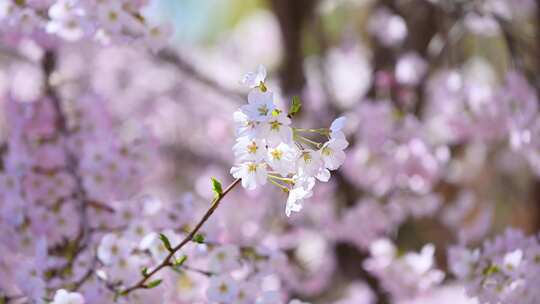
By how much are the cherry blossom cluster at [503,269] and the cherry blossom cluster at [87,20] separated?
0.85 m

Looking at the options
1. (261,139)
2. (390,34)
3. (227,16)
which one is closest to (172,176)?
(390,34)

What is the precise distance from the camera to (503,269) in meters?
1.47

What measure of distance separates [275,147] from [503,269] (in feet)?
2.15

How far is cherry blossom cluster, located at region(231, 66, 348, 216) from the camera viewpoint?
104 cm

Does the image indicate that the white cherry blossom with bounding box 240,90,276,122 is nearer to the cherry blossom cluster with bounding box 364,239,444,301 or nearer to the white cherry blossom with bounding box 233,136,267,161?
the white cherry blossom with bounding box 233,136,267,161

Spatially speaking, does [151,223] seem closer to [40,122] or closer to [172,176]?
[40,122]

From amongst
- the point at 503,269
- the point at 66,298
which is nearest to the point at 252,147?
the point at 66,298

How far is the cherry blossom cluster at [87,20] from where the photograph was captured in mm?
1566

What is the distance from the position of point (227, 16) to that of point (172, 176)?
5.13 metres

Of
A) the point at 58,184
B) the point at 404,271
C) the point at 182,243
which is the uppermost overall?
the point at 58,184

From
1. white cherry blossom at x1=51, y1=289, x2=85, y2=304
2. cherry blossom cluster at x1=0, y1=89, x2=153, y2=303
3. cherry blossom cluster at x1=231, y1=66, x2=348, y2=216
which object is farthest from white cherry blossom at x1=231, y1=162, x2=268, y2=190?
cherry blossom cluster at x1=0, y1=89, x2=153, y2=303

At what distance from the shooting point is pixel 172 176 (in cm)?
472

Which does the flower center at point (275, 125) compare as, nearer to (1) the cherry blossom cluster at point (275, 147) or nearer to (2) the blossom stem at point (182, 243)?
(1) the cherry blossom cluster at point (275, 147)

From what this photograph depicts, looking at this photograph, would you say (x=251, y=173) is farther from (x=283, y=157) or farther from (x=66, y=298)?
(x=66, y=298)
